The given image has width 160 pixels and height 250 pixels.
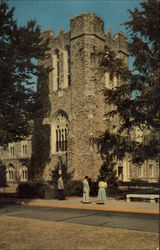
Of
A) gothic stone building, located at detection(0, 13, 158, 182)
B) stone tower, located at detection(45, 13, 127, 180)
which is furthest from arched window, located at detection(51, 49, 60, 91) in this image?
stone tower, located at detection(45, 13, 127, 180)

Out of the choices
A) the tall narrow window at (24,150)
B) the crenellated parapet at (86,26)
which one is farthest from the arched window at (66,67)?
the tall narrow window at (24,150)

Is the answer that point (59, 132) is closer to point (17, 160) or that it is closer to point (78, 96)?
point (78, 96)

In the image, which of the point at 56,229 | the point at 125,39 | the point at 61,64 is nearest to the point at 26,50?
the point at 56,229

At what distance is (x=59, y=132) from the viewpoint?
37.5 metres

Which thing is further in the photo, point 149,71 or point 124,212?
point 149,71

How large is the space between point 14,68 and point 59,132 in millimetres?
19199

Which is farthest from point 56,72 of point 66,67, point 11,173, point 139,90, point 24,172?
point 139,90

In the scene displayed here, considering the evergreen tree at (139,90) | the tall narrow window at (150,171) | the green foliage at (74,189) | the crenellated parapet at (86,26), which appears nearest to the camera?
the evergreen tree at (139,90)

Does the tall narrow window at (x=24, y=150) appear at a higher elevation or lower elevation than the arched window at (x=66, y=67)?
lower

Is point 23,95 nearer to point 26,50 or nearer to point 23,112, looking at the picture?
point 23,112

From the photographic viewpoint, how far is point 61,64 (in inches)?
1474

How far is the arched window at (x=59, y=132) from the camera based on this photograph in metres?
36.6

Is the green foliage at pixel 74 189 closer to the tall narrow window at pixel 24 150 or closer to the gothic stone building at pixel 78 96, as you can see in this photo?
the gothic stone building at pixel 78 96

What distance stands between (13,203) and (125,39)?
89.9 ft
